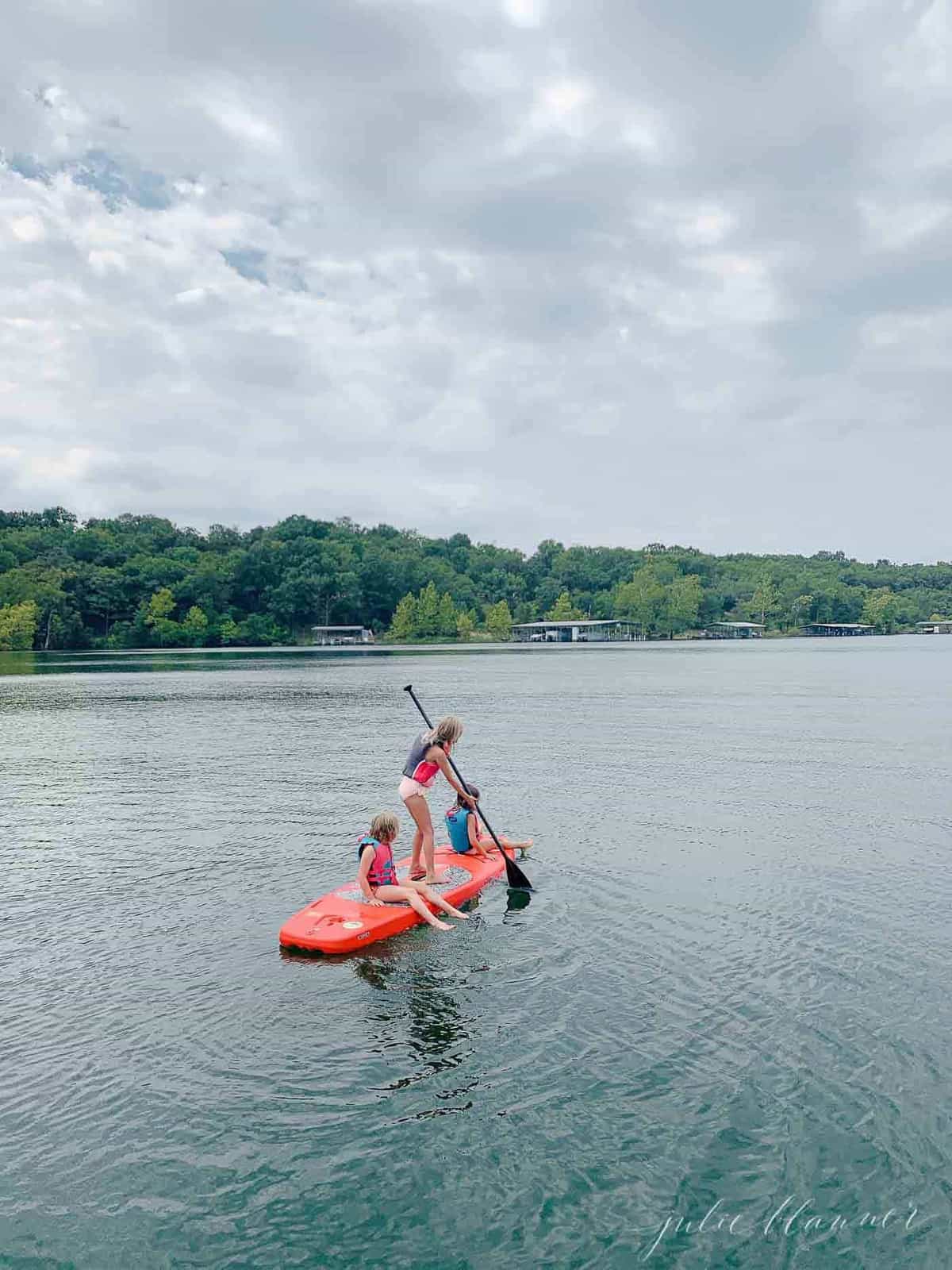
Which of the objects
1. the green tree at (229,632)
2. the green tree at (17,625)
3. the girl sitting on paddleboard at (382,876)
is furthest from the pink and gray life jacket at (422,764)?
the green tree at (229,632)

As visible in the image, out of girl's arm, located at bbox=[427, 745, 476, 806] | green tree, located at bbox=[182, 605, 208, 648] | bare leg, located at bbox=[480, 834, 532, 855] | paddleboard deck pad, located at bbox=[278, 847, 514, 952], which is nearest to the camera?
paddleboard deck pad, located at bbox=[278, 847, 514, 952]

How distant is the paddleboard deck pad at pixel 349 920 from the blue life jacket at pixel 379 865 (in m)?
0.31

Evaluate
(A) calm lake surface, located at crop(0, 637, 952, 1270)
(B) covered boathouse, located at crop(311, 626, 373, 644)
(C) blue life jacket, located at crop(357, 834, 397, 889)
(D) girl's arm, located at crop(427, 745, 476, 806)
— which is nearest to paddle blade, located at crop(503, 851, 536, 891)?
(A) calm lake surface, located at crop(0, 637, 952, 1270)

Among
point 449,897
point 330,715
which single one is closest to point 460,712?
point 330,715

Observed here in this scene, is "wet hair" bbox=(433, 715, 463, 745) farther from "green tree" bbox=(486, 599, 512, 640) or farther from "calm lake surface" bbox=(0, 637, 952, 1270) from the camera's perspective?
"green tree" bbox=(486, 599, 512, 640)

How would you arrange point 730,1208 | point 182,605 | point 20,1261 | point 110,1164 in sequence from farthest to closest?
point 182,605, point 110,1164, point 730,1208, point 20,1261

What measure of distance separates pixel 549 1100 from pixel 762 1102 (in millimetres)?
1772

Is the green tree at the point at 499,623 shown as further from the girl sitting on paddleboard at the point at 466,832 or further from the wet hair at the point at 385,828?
the wet hair at the point at 385,828

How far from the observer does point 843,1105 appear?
24.7ft

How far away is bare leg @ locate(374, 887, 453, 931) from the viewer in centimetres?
1170

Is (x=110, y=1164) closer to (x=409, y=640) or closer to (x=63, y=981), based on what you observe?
(x=63, y=981)
